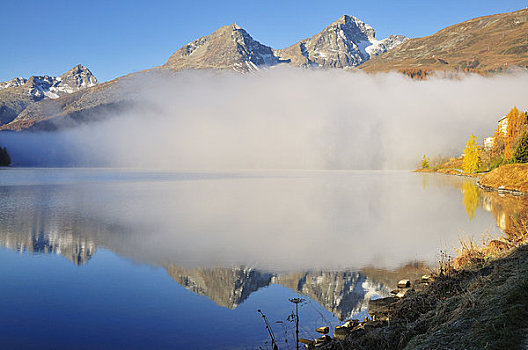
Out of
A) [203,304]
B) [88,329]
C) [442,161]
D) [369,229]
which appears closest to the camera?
[88,329]

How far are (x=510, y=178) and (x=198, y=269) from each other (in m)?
56.0

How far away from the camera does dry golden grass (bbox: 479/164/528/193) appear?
50938mm

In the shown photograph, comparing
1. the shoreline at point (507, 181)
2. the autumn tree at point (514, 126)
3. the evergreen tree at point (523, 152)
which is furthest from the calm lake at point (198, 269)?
the autumn tree at point (514, 126)

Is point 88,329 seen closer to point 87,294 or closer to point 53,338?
point 53,338

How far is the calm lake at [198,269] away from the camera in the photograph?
33.7 ft

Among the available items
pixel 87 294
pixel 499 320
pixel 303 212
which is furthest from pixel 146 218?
pixel 499 320

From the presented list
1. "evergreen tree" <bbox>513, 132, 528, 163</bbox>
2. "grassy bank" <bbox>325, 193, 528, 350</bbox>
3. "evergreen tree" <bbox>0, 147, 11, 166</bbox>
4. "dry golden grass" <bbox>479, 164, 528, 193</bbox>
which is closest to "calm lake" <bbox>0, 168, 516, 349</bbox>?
"grassy bank" <bbox>325, 193, 528, 350</bbox>

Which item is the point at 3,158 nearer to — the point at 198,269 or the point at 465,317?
the point at 198,269

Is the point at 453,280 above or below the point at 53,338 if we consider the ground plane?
above

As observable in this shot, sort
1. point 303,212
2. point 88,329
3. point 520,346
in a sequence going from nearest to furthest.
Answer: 1. point 520,346
2. point 88,329
3. point 303,212

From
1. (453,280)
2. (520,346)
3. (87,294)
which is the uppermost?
(520,346)

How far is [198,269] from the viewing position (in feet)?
52.1

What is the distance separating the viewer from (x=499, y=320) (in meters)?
6.17

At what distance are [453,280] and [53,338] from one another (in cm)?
1130
